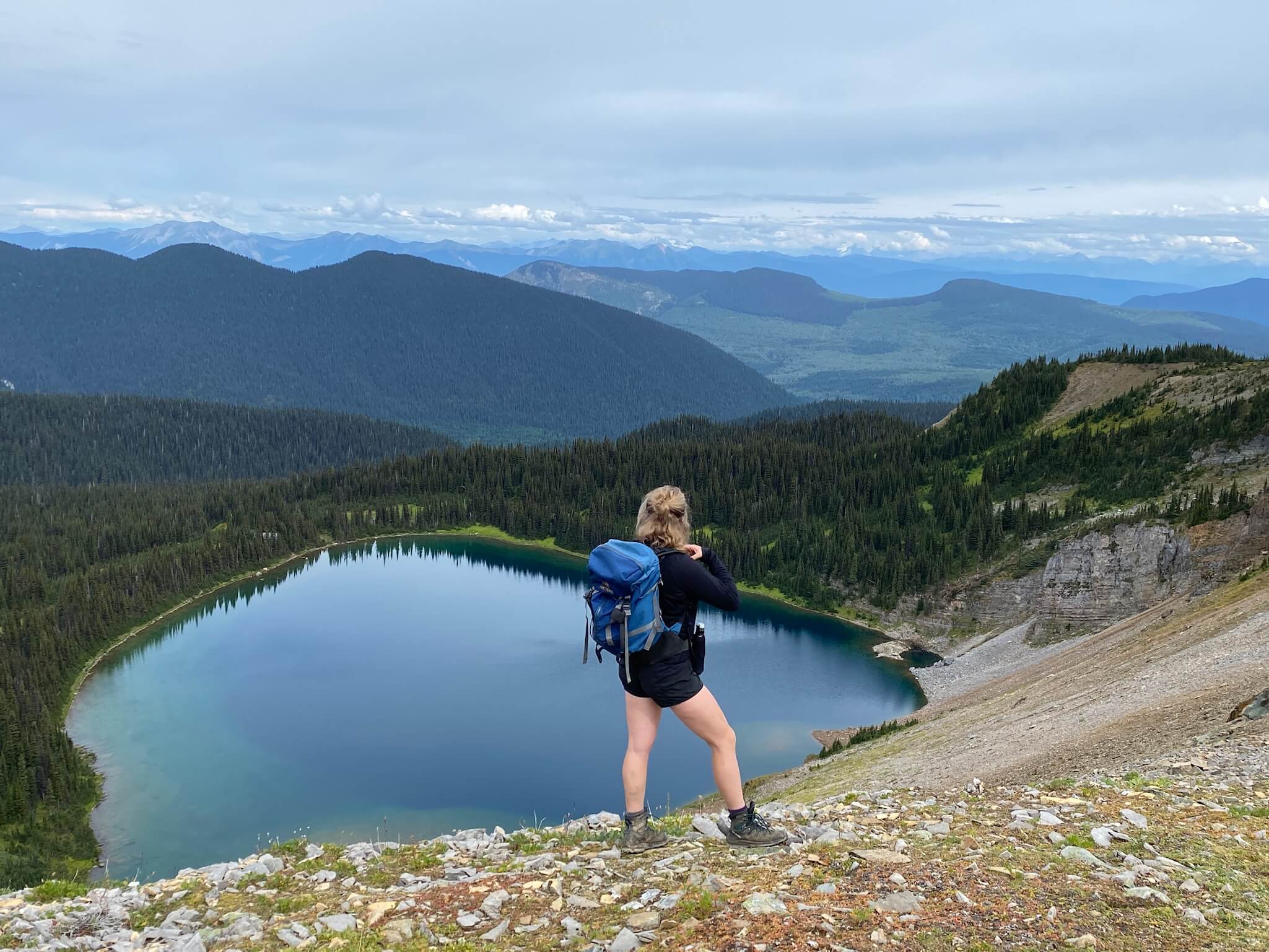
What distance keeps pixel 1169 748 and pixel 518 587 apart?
10592cm

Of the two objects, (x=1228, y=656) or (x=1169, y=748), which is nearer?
(x=1169, y=748)

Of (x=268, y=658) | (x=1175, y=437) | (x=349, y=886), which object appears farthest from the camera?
(x=1175, y=437)

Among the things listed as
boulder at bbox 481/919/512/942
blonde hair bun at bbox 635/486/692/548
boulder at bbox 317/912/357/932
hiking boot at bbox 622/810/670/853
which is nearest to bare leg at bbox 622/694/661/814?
hiking boot at bbox 622/810/670/853

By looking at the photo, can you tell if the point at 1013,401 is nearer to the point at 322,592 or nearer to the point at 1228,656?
the point at 322,592

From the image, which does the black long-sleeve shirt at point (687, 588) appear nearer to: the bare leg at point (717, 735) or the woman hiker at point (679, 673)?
the woman hiker at point (679, 673)

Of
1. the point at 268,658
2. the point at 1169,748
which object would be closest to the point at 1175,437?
the point at 1169,748

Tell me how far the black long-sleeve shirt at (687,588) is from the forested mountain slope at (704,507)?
40.1 m

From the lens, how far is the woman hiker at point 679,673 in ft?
40.4

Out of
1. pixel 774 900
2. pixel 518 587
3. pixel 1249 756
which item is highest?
pixel 774 900

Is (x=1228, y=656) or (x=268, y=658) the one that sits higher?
(x=1228, y=656)

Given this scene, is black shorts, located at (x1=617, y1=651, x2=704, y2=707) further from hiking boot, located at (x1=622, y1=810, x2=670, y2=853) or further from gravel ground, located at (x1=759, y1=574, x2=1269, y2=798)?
gravel ground, located at (x1=759, y1=574, x2=1269, y2=798)

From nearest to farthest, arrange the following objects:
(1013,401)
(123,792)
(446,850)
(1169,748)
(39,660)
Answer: (446,850)
(1169,748)
(123,792)
(39,660)
(1013,401)

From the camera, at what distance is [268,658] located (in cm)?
8831

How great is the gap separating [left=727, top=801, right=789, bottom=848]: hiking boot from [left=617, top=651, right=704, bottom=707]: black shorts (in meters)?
2.09
